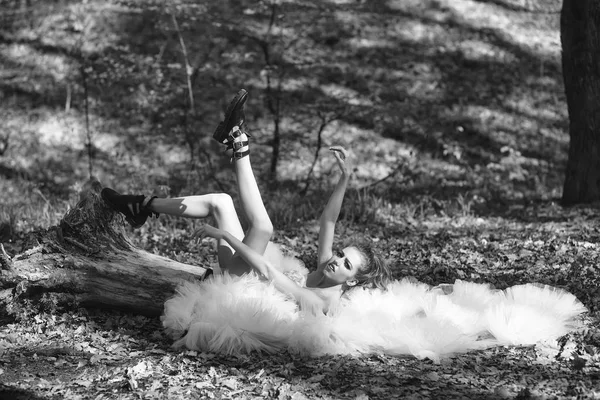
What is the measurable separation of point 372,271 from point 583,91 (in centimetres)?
481

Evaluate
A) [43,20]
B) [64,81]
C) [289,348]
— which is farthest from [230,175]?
[289,348]

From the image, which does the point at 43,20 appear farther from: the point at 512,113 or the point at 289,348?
the point at 289,348

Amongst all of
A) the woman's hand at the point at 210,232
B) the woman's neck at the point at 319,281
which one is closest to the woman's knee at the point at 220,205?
the woman's hand at the point at 210,232

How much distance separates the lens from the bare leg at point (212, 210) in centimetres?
482

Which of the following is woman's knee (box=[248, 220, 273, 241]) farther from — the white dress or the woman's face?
the woman's face

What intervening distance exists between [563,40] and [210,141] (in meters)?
6.03

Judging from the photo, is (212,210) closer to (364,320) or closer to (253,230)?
(253,230)

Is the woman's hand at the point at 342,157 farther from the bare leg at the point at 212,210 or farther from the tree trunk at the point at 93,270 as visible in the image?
the tree trunk at the point at 93,270

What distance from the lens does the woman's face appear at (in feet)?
15.1

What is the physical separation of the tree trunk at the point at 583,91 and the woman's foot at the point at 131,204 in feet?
18.6

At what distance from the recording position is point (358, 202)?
26.8ft

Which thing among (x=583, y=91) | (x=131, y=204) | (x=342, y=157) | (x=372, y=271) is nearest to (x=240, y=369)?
(x=372, y=271)

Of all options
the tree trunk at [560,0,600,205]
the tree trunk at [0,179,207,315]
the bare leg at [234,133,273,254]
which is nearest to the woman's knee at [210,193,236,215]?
the bare leg at [234,133,273,254]

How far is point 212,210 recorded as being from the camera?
4.94 m
